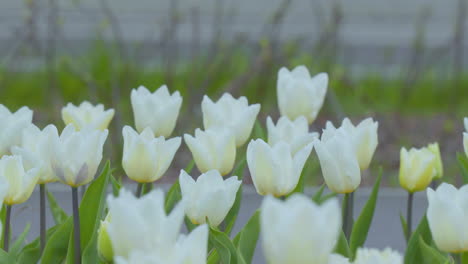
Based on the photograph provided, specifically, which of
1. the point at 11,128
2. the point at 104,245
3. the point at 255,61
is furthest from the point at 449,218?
the point at 255,61

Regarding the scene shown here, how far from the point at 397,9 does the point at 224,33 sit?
7.86ft

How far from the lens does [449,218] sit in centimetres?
112

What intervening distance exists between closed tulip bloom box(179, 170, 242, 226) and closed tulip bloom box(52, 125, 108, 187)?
0.13 m

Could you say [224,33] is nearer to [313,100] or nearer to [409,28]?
[409,28]

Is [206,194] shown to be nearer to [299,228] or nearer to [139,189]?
[139,189]

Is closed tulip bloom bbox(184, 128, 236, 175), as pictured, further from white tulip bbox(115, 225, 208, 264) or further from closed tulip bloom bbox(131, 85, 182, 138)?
white tulip bbox(115, 225, 208, 264)

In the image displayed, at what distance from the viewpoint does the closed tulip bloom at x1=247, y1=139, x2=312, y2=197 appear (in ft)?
4.10

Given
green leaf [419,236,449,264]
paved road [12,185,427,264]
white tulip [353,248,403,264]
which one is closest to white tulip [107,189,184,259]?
white tulip [353,248,403,264]

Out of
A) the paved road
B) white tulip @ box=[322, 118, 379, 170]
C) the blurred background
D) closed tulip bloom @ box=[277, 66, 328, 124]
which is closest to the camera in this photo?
white tulip @ box=[322, 118, 379, 170]

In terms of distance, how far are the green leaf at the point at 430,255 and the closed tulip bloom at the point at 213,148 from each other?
33 centimetres

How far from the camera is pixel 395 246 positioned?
2754mm

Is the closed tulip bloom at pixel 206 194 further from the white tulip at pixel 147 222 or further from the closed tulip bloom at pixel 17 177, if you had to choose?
the white tulip at pixel 147 222

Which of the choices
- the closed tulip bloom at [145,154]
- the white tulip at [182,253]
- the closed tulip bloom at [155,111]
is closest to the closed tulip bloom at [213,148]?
the closed tulip bloom at [145,154]

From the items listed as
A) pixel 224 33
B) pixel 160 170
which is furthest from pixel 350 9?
pixel 160 170
